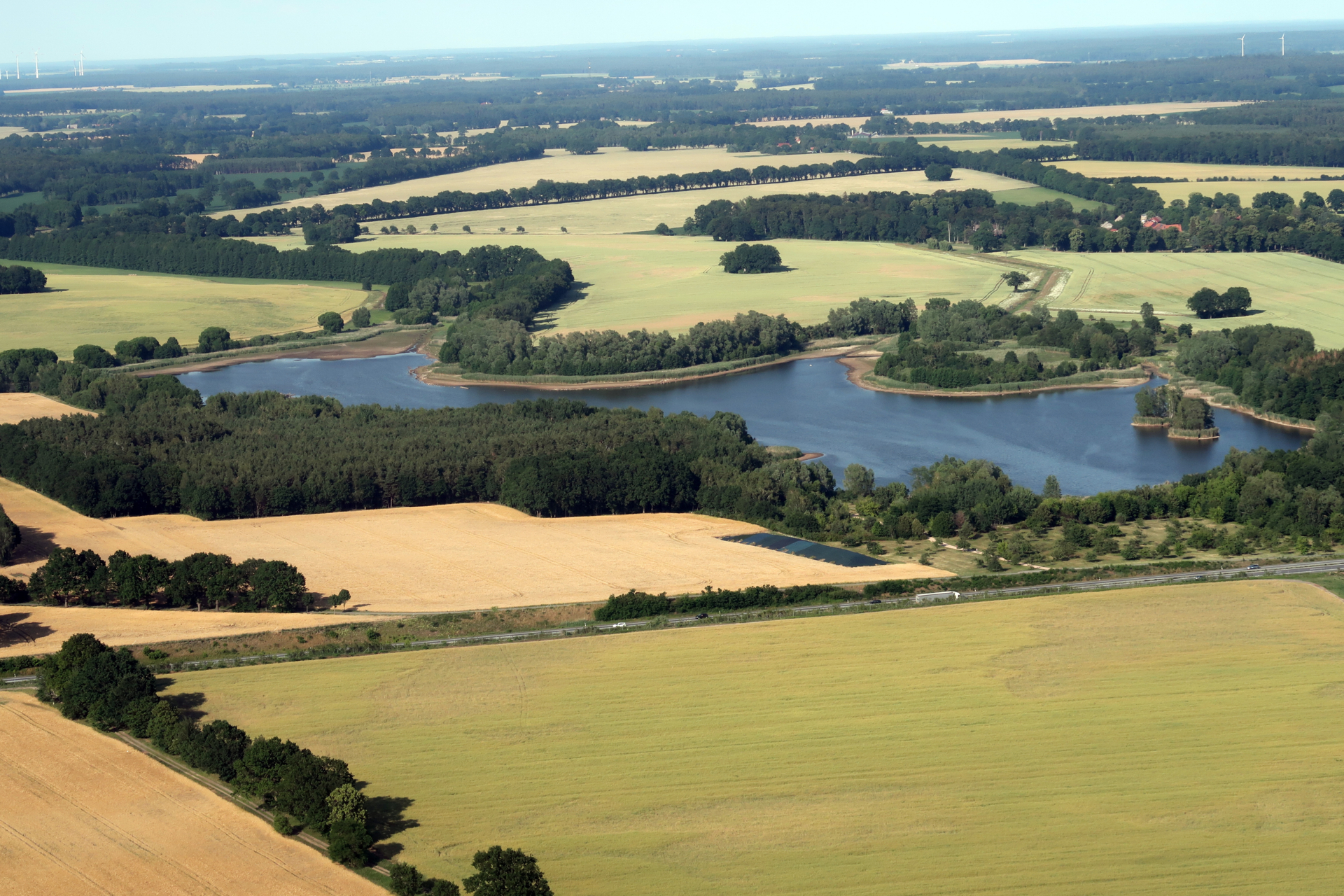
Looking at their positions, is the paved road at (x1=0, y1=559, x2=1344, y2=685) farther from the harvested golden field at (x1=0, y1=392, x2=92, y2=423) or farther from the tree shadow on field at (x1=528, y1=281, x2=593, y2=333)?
the tree shadow on field at (x1=528, y1=281, x2=593, y2=333)

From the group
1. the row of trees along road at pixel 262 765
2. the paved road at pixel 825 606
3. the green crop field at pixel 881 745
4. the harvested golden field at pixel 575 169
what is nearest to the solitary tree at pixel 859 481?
the paved road at pixel 825 606

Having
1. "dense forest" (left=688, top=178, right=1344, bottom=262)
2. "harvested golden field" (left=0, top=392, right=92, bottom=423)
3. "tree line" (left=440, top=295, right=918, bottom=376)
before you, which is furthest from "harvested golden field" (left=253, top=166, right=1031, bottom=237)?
"harvested golden field" (left=0, top=392, right=92, bottom=423)

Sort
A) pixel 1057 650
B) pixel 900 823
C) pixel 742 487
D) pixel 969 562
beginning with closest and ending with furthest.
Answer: pixel 900 823 < pixel 1057 650 < pixel 969 562 < pixel 742 487

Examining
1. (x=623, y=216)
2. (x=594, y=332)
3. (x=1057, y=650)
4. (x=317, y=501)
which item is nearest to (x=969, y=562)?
(x=1057, y=650)

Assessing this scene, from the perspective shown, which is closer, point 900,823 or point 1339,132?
point 900,823

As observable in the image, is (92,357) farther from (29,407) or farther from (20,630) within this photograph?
(20,630)

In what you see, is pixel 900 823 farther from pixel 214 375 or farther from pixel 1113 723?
pixel 214 375
